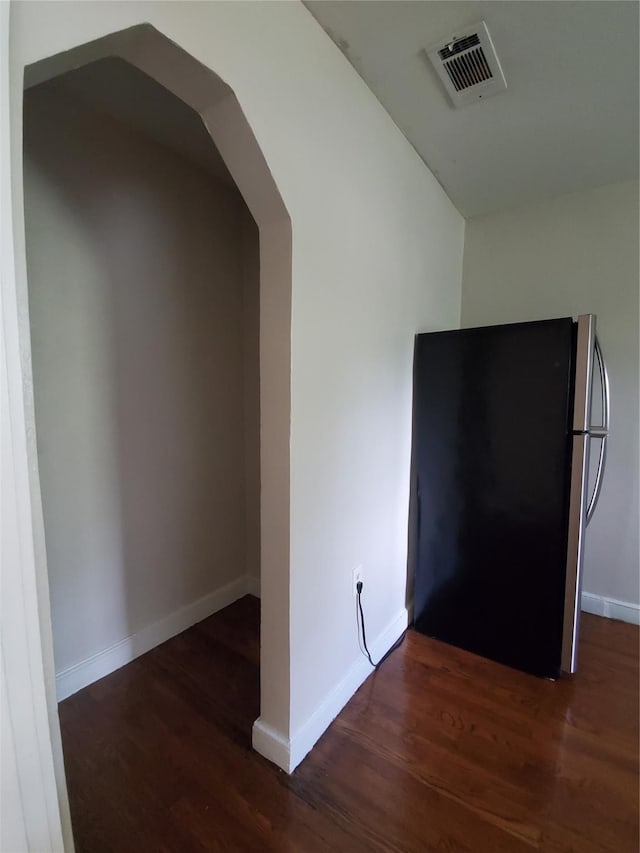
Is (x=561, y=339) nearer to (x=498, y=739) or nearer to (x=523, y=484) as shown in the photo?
(x=523, y=484)

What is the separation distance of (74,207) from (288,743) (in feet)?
7.19

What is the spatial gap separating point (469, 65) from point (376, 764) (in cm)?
252

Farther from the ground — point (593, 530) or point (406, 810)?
point (593, 530)

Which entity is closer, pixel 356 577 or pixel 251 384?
pixel 356 577

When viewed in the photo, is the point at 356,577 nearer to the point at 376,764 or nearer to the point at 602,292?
the point at 376,764

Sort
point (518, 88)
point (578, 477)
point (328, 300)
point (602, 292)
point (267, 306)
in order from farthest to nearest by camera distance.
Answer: point (602, 292)
point (578, 477)
point (518, 88)
point (328, 300)
point (267, 306)

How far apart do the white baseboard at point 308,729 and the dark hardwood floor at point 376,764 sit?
0.04 meters

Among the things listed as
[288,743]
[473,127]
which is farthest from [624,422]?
[288,743]

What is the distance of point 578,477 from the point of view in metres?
1.66

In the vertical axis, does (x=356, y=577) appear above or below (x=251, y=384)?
below

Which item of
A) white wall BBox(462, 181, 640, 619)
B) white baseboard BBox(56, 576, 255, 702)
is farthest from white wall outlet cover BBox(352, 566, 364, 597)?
white wall BBox(462, 181, 640, 619)

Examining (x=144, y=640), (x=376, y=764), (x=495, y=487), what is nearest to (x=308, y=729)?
(x=376, y=764)

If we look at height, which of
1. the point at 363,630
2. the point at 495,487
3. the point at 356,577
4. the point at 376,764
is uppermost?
the point at 495,487

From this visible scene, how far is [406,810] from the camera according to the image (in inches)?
48.6
